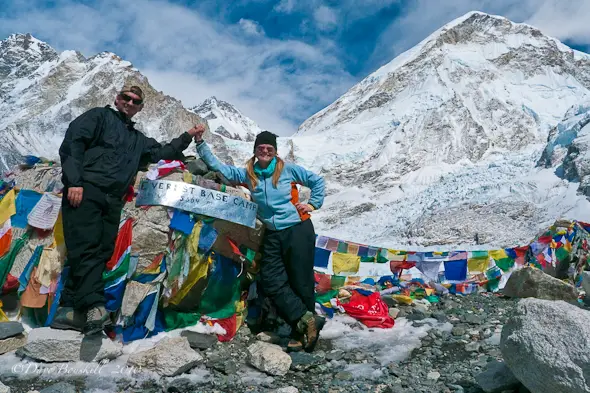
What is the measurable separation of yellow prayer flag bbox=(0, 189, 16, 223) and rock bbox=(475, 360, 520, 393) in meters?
4.10

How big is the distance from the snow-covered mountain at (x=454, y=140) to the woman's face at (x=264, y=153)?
64.1 feet

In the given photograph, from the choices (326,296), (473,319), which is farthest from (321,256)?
(473,319)

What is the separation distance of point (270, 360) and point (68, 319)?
61.2 inches

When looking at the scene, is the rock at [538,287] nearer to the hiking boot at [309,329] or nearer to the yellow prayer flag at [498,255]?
the yellow prayer flag at [498,255]

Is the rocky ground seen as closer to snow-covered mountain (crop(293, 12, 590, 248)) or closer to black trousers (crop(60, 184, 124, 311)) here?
black trousers (crop(60, 184, 124, 311))

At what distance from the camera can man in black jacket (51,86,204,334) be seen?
10.9ft

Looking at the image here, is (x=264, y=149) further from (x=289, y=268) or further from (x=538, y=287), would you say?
(x=538, y=287)

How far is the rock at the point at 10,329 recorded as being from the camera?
335 cm

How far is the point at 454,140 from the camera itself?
70.9 meters

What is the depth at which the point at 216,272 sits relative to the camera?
13.7 feet

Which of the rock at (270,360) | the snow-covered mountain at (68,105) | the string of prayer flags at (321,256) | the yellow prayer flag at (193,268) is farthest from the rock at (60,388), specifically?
the snow-covered mountain at (68,105)

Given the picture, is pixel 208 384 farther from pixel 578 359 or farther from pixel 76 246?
pixel 578 359

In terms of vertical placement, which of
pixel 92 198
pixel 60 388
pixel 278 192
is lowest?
pixel 60 388

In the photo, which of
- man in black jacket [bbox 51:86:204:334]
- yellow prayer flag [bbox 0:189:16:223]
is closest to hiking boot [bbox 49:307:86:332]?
man in black jacket [bbox 51:86:204:334]
